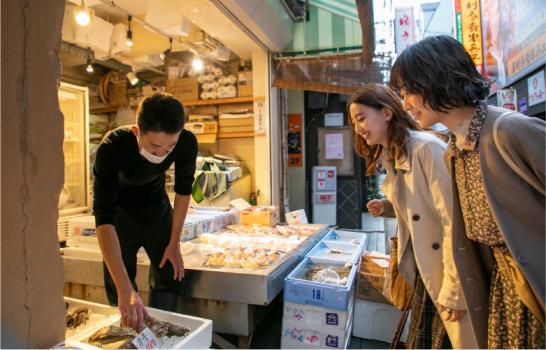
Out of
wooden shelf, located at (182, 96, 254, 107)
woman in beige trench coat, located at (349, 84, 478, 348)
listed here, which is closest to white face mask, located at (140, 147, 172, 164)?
woman in beige trench coat, located at (349, 84, 478, 348)

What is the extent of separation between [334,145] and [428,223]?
5446mm

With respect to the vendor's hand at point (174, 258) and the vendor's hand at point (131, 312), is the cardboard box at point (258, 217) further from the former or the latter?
the vendor's hand at point (131, 312)

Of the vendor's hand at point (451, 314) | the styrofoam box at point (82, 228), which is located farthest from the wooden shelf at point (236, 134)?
the vendor's hand at point (451, 314)

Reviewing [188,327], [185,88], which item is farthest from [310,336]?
[185,88]

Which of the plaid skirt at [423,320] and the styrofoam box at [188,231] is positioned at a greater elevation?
the styrofoam box at [188,231]

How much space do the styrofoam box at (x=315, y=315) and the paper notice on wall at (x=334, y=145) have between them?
4.81 m

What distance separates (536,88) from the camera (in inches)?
167

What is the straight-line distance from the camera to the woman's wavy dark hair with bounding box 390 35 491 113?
3.53 ft

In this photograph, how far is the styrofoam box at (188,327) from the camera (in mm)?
1361

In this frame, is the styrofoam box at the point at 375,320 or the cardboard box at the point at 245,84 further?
the cardboard box at the point at 245,84

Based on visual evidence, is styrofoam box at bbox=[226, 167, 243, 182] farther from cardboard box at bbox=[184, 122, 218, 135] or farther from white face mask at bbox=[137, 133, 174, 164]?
white face mask at bbox=[137, 133, 174, 164]

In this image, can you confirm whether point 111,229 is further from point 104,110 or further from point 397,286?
point 104,110

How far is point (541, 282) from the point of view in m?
0.92

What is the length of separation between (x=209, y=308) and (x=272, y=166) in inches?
113
